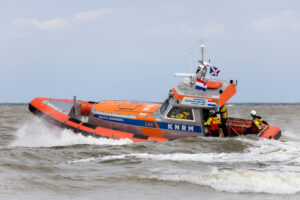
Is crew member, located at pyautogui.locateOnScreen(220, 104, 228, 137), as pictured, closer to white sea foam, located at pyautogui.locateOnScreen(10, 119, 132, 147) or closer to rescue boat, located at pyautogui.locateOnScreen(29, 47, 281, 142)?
rescue boat, located at pyautogui.locateOnScreen(29, 47, 281, 142)

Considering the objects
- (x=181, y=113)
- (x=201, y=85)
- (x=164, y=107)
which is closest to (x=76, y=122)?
(x=164, y=107)

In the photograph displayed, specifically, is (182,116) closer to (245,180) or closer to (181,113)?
(181,113)

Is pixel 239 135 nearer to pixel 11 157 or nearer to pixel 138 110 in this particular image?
pixel 138 110

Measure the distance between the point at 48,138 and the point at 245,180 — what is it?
7.46m

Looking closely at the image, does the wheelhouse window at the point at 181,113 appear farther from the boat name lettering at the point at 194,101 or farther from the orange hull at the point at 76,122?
the orange hull at the point at 76,122

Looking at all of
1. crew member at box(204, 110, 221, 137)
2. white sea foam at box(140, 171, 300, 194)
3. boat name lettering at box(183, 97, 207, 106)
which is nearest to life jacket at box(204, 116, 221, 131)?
crew member at box(204, 110, 221, 137)

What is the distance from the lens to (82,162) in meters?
8.75

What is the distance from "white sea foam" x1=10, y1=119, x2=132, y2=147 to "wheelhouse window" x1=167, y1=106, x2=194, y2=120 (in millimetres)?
1390

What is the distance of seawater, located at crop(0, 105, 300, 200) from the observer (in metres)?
6.51

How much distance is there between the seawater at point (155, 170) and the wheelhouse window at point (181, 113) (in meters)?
0.68

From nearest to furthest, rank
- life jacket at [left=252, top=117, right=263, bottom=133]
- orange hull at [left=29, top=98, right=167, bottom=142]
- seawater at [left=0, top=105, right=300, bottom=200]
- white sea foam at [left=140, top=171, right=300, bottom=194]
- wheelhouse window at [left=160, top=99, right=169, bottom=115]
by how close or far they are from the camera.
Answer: seawater at [left=0, top=105, right=300, bottom=200] < white sea foam at [left=140, top=171, right=300, bottom=194] < orange hull at [left=29, top=98, right=167, bottom=142] < wheelhouse window at [left=160, top=99, right=169, bottom=115] < life jacket at [left=252, top=117, right=263, bottom=133]

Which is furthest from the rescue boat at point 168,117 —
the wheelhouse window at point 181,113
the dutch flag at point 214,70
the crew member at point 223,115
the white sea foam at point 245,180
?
the white sea foam at point 245,180

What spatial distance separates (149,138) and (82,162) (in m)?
3.19

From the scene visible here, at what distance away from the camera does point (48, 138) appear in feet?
42.1
